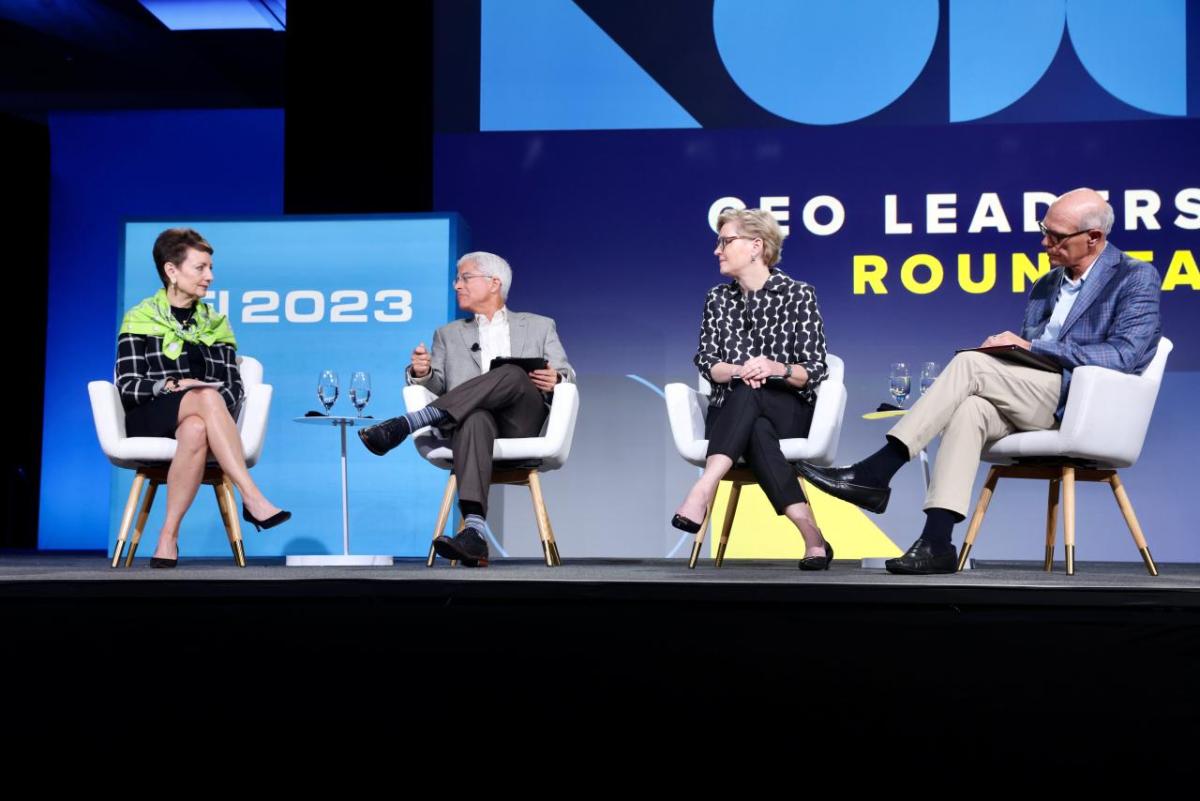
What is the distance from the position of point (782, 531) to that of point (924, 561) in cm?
195

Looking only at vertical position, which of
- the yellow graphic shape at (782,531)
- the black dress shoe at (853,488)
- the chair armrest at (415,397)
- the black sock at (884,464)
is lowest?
the yellow graphic shape at (782,531)

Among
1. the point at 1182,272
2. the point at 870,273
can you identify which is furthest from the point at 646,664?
the point at 1182,272

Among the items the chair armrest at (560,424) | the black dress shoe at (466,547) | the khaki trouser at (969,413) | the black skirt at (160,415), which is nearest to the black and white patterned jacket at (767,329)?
the chair armrest at (560,424)

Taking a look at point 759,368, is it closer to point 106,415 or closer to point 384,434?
point 384,434

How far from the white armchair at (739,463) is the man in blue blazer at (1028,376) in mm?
473

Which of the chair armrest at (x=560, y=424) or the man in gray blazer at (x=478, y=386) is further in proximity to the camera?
the chair armrest at (x=560, y=424)

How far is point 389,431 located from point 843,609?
2.30 metres

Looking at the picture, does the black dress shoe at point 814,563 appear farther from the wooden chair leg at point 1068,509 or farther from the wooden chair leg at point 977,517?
the wooden chair leg at point 1068,509

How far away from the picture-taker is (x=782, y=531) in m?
5.81

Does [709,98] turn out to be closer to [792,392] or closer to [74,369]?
[792,392]

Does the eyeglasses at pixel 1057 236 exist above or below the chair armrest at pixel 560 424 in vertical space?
above

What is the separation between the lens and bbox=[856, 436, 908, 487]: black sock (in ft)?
12.8

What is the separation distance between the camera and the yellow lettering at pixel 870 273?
6.03 metres

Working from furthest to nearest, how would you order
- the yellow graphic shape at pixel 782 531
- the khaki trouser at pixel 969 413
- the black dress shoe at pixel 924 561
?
the yellow graphic shape at pixel 782 531 < the khaki trouser at pixel 969 413 < the black dress shoe at pixel 924 561
